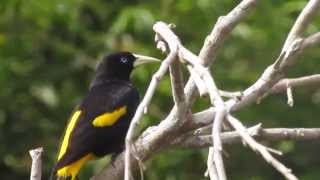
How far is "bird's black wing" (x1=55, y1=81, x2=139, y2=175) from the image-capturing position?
4.85 meters

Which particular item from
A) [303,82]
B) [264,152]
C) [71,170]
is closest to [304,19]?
[303,82]

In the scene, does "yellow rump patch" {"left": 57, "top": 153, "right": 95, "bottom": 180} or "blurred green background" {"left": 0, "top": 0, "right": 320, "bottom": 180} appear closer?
"yellow rump patch" {"left": 57, "top": 153, "right": 95, "bottom": 180}

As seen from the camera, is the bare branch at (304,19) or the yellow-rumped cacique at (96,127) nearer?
the bare branch at (304,19)

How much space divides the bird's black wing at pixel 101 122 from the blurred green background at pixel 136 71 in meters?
1.17

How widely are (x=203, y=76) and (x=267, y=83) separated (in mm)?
769

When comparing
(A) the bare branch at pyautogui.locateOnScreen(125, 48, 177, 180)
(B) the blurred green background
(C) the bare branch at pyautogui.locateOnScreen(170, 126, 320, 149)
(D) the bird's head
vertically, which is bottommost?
(A) the bare branch at pyautogui.locateOnScreen(125, 48, 177, 180)

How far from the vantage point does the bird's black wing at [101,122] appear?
Answer: 4848 millimetres

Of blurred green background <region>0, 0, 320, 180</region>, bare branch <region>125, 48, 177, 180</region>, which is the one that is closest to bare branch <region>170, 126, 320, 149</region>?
bare branch <region>125, 48, 177, 180</region>

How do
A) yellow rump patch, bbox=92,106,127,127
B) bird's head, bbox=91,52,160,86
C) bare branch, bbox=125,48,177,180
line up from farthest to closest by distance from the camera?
bird's head, bbox=91,52,160,86, yellow rump patch, bbox=92,106,127,127, bare branch, bbox=125,48,177,180

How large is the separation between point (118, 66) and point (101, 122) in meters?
0.62

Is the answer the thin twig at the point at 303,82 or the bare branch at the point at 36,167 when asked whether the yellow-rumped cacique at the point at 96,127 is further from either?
the thin twig at the point at 303,82

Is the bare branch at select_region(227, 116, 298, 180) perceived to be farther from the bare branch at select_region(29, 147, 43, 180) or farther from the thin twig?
the thin twig

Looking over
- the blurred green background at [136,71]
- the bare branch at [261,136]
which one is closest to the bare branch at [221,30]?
the bare branch at [261,136]

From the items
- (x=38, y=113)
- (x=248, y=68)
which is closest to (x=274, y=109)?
(x=248, y=68)
